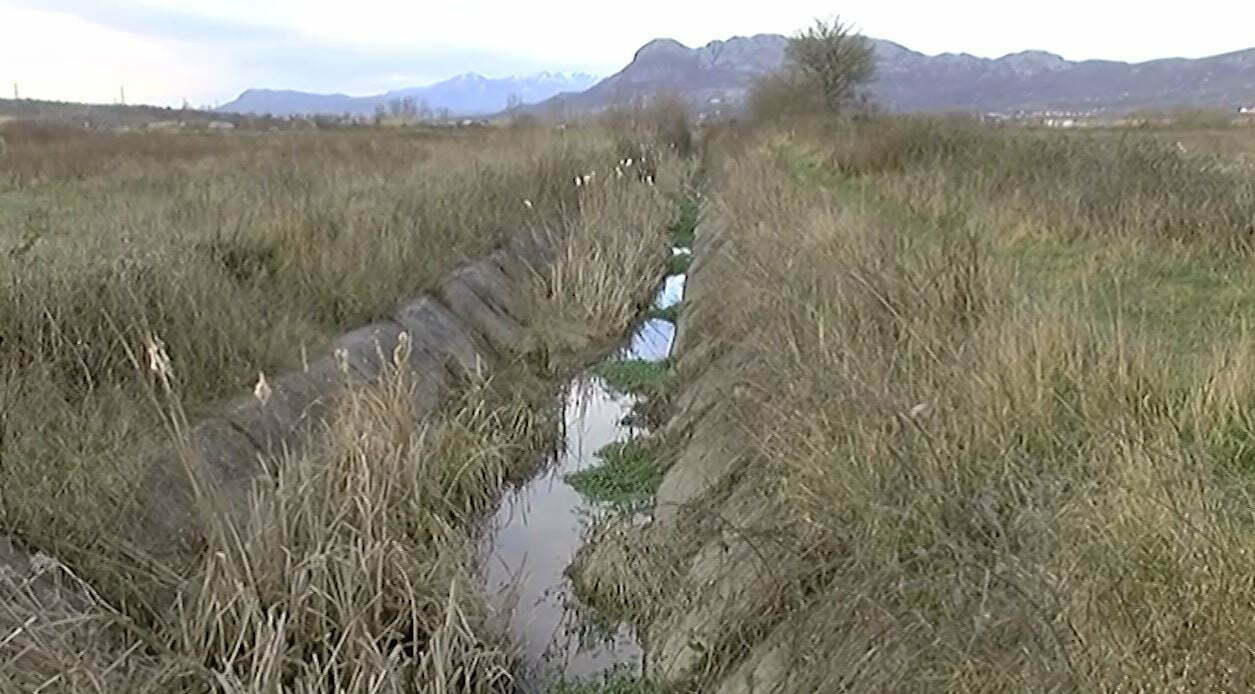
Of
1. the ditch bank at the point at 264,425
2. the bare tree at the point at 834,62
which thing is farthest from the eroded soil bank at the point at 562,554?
the bare tree at the point at 834,62

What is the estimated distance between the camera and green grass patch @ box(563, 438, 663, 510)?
264 inches

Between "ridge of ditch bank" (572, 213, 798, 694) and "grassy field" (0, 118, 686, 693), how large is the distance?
0.72m

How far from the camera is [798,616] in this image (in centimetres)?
352

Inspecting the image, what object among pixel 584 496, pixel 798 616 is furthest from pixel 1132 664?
pixel 584 496

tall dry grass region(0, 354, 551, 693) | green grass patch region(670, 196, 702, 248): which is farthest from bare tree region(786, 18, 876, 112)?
tall dry grass region(0, 354, 551, 693)

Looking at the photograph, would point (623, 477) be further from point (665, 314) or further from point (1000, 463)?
point (665, 314)

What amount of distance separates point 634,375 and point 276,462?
4.88m

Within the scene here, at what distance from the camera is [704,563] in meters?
4.52

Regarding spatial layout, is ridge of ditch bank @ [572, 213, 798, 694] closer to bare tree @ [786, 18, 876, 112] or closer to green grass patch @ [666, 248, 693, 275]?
green grass patch @ [666, 248, 693, 275]

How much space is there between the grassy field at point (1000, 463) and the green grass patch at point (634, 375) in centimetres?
180

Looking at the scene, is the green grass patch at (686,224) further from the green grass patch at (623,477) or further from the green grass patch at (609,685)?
the green grass patch at (609,685)

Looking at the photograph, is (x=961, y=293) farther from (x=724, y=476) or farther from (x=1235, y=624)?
(x=1235, y=624)

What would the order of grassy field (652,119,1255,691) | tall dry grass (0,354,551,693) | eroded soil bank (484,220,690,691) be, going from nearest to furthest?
1. grassy field (652,119,1255,691)
2. tall dry grass (0,354,551,693)
3. eroded soil bank (484,220,690,691)

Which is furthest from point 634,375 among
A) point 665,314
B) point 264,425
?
point 264,425
